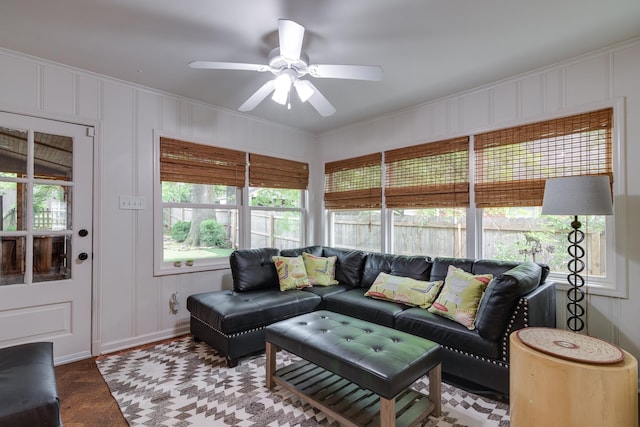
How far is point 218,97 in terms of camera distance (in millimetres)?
3285

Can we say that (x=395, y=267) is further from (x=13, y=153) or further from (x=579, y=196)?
(x=13, y=153)

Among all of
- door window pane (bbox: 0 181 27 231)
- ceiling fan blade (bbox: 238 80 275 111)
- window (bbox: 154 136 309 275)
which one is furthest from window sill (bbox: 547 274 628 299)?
door window pane (bbox: 0 181 27 231)

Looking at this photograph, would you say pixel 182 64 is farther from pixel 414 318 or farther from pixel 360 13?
pixel 414 318

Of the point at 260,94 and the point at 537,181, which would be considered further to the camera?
the point at 537,181

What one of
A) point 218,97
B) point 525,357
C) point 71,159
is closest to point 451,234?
point 525,357

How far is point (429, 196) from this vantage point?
3424 mm

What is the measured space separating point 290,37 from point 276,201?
8.76 feet

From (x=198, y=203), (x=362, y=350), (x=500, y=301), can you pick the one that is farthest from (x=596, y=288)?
(x=198, y=203)

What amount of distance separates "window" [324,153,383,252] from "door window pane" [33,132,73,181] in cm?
298

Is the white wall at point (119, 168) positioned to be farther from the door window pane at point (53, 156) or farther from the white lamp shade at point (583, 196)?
the white lamp shade at point (583, 196)

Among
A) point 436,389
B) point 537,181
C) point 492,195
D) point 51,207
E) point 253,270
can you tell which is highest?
point 537,181

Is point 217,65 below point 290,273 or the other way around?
the other way around

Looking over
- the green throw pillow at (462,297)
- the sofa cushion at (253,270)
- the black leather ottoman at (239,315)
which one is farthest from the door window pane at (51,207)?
the green throw pillow at (462,297)

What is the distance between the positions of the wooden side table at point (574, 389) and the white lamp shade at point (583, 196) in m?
Result: 0.90
